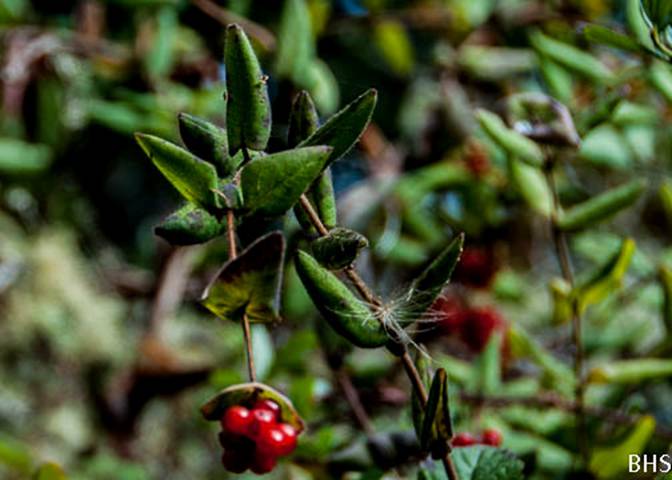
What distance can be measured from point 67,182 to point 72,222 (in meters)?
0.08

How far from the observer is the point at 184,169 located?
58 cm

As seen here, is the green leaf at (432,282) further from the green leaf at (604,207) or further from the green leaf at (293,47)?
the green leaf at (293,47)

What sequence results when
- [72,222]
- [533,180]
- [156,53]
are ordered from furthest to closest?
[72,222]
[156,53]
[533,180]

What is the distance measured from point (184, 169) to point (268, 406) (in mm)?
168

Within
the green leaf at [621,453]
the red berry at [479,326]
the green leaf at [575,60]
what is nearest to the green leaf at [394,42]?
Result: the red berry at [479,326]

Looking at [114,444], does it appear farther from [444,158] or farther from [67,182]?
[444,158]

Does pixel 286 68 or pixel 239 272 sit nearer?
pixel 239 272

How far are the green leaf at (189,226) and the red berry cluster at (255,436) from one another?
0.38ft

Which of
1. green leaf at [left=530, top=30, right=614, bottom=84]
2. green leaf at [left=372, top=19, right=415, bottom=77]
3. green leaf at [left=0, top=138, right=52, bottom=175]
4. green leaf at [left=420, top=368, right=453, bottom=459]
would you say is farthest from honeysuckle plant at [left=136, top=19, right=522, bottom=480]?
green leaf at [left=372, top=19, right=415, bottom=77]

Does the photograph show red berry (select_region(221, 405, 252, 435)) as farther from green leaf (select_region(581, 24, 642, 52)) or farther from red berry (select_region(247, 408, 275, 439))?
green leaf (select_region(581, 24, 642, 52))

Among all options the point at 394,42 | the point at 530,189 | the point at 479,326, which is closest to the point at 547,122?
the point at 530,189

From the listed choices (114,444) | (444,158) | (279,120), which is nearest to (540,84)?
(444,158)

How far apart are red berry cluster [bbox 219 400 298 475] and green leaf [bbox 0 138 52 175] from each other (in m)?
0.97

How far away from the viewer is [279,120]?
1.35 metres
